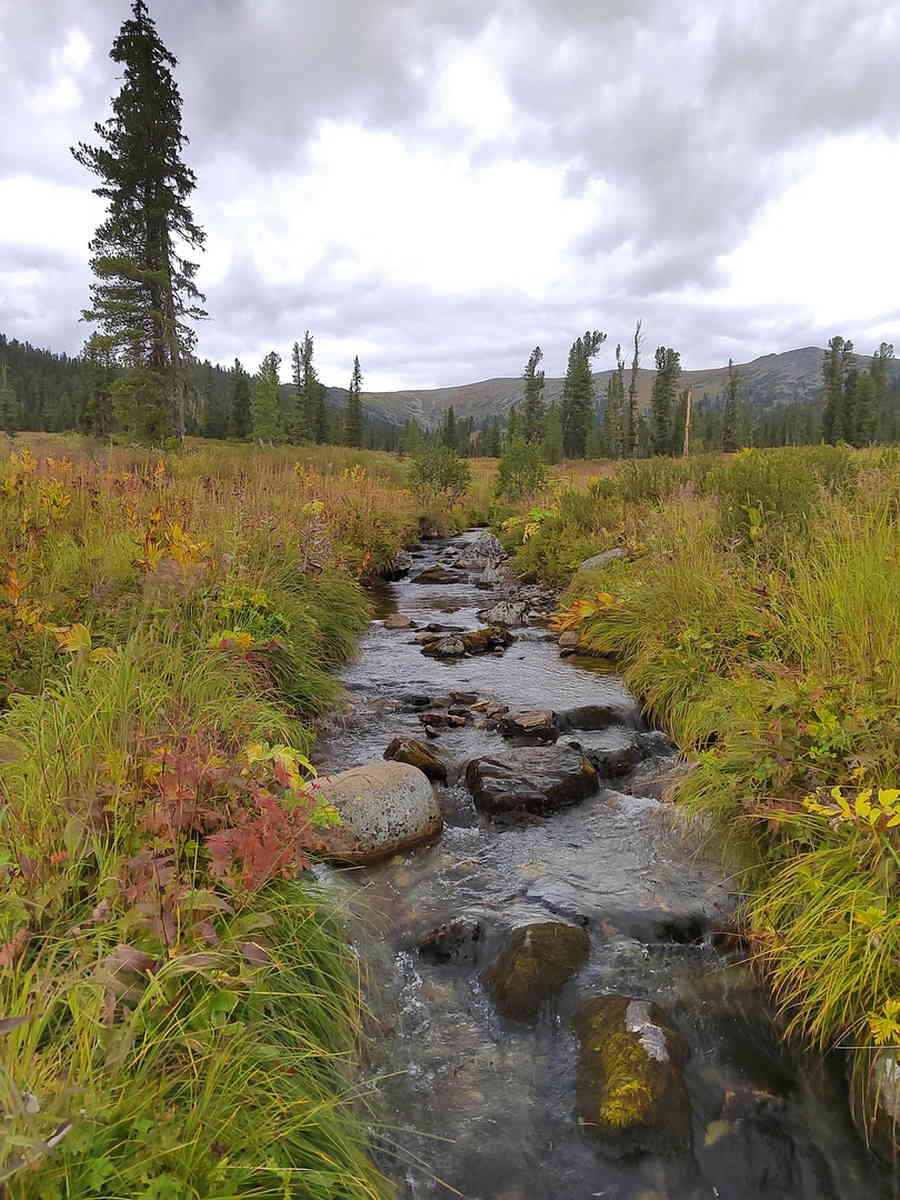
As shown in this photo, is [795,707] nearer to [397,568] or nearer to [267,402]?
[397,568]

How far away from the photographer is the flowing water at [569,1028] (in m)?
2.06

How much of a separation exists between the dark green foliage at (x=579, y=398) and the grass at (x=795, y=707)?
2411 inches

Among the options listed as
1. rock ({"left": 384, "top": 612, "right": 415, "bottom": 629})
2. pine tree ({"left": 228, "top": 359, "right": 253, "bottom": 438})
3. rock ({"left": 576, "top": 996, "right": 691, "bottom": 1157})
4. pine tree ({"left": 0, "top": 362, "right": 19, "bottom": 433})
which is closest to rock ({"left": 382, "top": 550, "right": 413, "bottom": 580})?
rock ({"left": 384, "top": 612, "right": 415, "bottom": 629})

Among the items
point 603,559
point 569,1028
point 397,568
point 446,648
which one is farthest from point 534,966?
point 397,568

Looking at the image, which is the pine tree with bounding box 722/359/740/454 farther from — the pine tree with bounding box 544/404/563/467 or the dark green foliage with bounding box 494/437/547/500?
the dark green foliage with bounding box 494/437/547/500

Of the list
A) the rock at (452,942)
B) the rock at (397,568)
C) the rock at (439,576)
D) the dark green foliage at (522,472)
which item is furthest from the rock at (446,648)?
the dark green foliage at (522,472)

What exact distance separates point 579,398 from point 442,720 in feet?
217

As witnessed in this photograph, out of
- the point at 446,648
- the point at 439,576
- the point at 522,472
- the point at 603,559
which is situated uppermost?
the point at 522,472

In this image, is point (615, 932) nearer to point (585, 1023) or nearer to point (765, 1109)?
point (585, 1023)

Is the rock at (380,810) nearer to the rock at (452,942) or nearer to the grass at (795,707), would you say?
the rock at (452,942)

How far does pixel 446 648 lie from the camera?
7.45 metres

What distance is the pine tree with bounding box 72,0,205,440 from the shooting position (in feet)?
61.2

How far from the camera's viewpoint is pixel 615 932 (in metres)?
3.08

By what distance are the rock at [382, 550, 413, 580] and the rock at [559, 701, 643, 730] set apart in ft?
22.7
